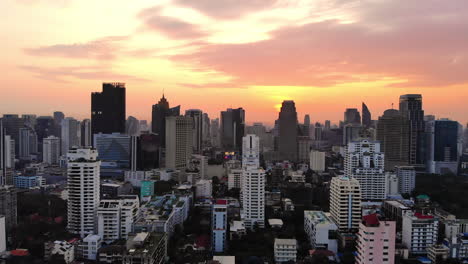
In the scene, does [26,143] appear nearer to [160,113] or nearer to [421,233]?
[160,113]

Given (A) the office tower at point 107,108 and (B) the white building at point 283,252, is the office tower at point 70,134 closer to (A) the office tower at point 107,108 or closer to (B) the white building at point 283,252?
(A) the office tower at point 107,108

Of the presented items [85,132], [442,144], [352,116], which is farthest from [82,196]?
[352,116]

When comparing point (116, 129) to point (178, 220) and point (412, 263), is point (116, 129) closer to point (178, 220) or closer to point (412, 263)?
point (178, 220)

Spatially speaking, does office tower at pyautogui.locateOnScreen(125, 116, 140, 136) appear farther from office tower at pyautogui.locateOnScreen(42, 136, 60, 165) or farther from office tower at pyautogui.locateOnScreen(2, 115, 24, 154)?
office tower at pyautogui.locateOnScreen(2, 115, 24, 154)

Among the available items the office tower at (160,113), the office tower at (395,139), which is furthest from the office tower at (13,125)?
the office tower at (395,139)

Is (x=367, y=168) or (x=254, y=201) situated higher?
(x=367, y=168)

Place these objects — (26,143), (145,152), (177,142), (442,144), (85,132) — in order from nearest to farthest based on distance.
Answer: (177,142)
(145,152)
(442,144)
(26,143)
(85,132)
